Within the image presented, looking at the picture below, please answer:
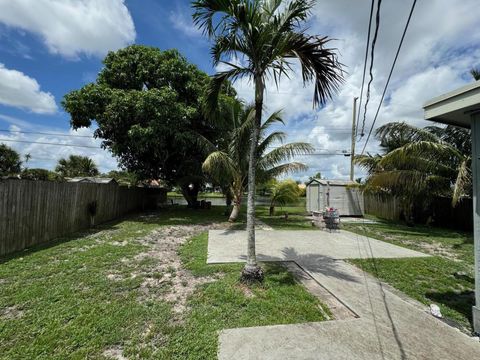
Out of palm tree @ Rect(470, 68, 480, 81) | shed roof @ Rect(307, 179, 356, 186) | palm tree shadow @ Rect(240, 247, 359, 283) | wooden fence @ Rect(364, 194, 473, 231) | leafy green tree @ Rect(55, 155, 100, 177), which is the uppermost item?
palm tree @ Rect(470, 68, 480, 81)

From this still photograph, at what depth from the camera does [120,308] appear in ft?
10.7

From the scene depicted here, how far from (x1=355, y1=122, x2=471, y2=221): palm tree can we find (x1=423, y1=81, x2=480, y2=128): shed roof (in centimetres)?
737

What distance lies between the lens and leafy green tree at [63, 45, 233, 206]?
34.2 ft

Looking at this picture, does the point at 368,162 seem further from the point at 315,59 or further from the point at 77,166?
the point at 77,166

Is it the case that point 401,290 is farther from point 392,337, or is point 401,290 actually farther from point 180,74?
point 180,74

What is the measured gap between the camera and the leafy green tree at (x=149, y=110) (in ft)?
34.2

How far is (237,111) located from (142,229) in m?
6.35

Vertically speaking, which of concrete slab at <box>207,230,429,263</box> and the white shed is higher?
the white shed

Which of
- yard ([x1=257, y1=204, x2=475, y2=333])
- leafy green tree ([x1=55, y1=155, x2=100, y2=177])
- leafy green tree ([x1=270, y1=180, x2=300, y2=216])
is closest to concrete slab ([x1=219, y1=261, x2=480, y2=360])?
yard ([x1=257, y1=204, x2=475, y2=333])

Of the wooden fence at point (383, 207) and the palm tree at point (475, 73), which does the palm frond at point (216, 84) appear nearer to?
the wooden fence at point (383, 207)

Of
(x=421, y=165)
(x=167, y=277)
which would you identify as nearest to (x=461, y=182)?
(x=421, y=165)

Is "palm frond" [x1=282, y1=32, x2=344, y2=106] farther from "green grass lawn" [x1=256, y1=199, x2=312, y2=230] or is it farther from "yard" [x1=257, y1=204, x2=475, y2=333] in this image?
"green grass lawn" [x1=256, y1=199, x2=312, y2=230]

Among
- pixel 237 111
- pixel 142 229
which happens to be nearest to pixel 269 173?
pixel 237 111

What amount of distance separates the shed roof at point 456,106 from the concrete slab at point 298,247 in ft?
12.1
